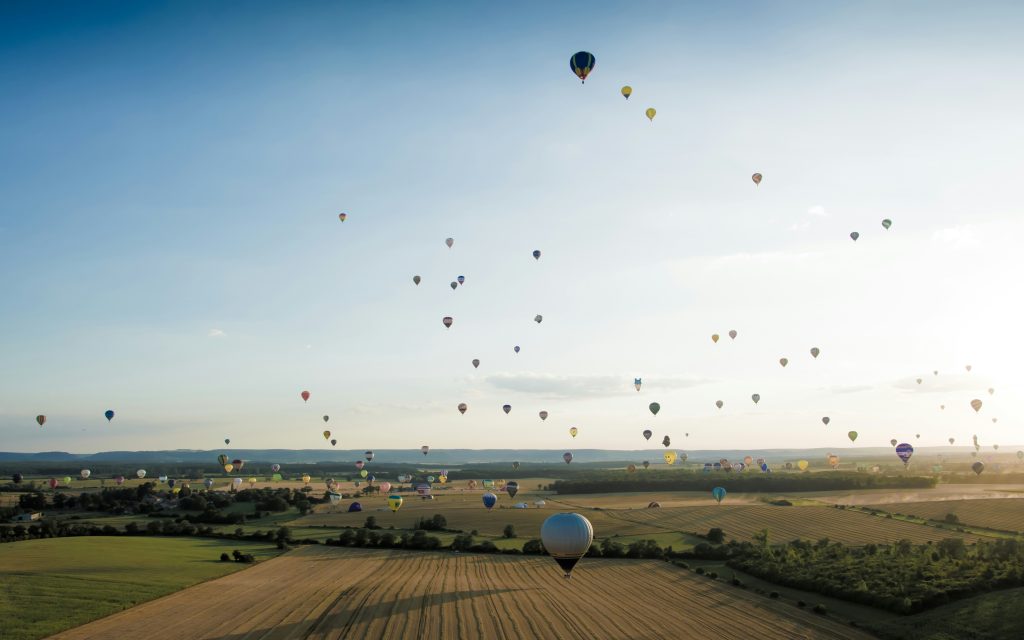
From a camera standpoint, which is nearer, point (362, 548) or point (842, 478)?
point (362, 548)

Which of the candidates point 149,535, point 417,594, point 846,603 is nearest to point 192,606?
point 417,594

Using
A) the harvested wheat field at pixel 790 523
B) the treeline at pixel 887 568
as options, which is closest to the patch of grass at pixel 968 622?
the treeline at pixel 887 568

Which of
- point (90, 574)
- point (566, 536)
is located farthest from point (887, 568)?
point (90, 574)

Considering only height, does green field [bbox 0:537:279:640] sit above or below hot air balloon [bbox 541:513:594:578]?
below

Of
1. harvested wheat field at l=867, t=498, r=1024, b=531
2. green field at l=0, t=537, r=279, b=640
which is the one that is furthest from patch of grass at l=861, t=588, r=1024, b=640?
harvested wheat field at l=867, t=498, r=1024, b=531

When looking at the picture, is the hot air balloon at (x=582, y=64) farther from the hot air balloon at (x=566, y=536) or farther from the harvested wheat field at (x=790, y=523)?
the harvested wheat field at (x=790, y=523)

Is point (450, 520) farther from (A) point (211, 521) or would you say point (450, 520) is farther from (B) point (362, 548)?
(A) point (211, 521)

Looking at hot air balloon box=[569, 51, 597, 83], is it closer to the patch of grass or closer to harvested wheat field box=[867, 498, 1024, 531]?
the patch of grass
